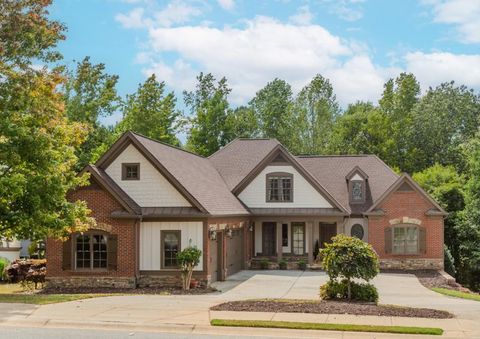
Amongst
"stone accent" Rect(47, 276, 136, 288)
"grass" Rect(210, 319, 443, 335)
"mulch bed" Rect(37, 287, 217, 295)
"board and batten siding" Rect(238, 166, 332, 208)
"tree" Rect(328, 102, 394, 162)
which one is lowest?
"mulch bed" Rect(37, 287, 217, 295)

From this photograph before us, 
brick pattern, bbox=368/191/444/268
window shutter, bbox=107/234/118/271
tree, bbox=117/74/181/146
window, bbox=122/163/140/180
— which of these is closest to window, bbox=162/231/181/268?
window shutter, bbox=107/234/118/271

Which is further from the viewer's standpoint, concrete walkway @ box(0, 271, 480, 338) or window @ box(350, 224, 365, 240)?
window @ box(350, 224, 365, 240)

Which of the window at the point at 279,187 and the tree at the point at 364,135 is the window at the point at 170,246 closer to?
the window at the point at 279,187

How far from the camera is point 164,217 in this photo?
1036 inches

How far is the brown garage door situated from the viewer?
3048 centimetres

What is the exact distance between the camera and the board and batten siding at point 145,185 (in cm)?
2662

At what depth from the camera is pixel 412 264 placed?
34500mm

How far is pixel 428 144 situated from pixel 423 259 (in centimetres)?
3076

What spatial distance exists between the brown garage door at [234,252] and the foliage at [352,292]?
1074 cm

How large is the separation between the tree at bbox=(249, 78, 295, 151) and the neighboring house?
71.5 ft

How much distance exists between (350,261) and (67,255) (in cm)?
Answer: 1250

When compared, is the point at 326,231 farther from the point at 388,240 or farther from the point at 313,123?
the point at 313,123

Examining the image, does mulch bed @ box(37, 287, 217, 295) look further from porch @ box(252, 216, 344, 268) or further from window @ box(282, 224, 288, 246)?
window @ box(282, 224, 288, 246)

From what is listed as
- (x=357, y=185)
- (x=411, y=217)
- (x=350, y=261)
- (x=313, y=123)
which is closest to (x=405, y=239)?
(x=411, y=217)
